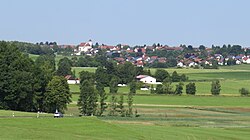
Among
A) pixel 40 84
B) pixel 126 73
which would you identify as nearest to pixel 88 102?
pixel 40 84

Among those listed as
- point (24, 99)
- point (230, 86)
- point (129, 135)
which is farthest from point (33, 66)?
point (230, 86)

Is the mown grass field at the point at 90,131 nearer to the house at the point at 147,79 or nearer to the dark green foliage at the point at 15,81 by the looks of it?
the dark green foliage at the point at 15,81

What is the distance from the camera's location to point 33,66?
82.3 m

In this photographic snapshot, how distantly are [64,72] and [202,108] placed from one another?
7602cm

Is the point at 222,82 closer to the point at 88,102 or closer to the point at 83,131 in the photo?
the point at 88,102

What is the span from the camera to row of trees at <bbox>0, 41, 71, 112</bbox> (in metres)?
77.1

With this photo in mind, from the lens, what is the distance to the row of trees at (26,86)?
253 feet

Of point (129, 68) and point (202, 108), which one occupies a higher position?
point (129, 68)

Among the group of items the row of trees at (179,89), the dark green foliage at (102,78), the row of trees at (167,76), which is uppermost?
the row of trees at (167,76)

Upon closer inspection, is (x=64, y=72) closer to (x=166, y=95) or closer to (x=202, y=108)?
(x=166, y=95)

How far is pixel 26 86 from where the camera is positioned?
76750mm

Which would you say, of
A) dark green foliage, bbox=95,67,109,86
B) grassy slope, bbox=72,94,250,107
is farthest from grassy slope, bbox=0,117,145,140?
dark green foliage, bbox=95,67,109,86

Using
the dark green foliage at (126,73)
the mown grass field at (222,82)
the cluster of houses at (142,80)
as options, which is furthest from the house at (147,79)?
the mown grass field at (222,82)

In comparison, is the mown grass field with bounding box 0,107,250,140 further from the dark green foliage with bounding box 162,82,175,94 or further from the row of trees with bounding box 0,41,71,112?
the dark green foliage with bounding box 162,82,175,94
